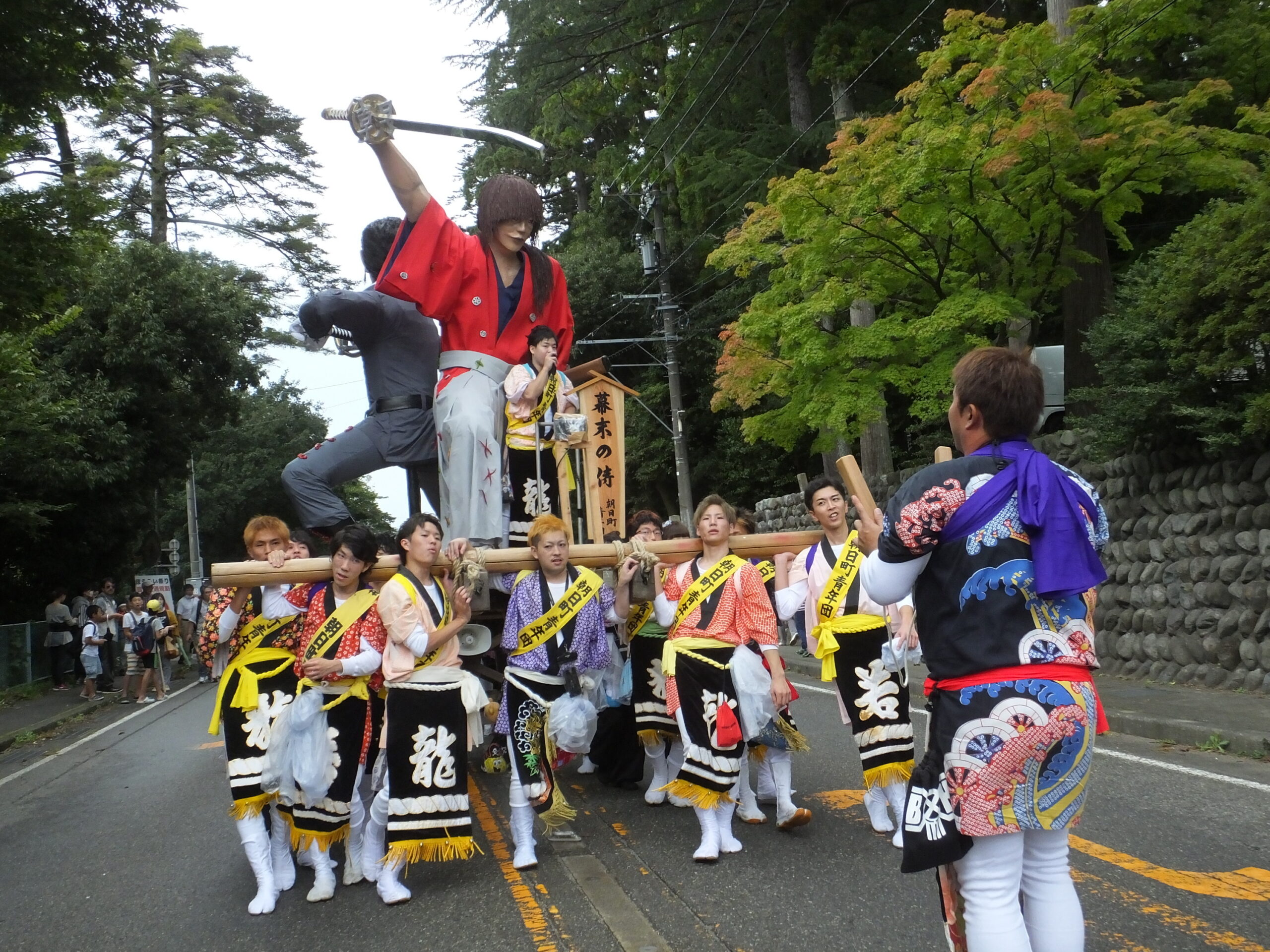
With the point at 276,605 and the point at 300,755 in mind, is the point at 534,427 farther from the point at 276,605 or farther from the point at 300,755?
the point at 300,755

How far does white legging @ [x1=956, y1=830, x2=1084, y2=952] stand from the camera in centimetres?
267

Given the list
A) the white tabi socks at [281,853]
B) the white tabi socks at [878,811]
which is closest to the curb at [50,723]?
the white tabi socks at [281,853]

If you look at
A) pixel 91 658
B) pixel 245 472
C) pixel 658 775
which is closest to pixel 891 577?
pixel 658 775

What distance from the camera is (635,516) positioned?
7.30 metres

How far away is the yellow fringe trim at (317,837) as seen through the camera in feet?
16.4

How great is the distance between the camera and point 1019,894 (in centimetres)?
287

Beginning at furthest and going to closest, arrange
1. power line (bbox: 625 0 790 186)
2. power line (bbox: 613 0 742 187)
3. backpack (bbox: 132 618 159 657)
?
power line (bbox: 613 0 742 187) → power line (bbox: 625 0 790 186) → backpack (bbox: 132 618 159 657)

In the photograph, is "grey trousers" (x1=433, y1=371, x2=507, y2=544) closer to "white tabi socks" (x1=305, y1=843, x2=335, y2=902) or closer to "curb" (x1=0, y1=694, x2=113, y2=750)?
"white tabi socks" (x1=305, y1=843, x2=335, y2=902)

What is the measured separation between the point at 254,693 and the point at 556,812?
1553 mm

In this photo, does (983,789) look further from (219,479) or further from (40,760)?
(219,479)

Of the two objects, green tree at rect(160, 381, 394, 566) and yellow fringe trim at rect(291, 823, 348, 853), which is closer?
yellow fringe trim at rect(291, 823, 348, 853)

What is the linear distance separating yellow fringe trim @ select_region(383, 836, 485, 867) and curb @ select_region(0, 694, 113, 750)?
941 centimetres

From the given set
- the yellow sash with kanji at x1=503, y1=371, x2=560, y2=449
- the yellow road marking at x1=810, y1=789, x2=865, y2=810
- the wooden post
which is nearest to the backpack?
the yellow sash with kanji at x1=503, y1=371, x2=560, y2=449

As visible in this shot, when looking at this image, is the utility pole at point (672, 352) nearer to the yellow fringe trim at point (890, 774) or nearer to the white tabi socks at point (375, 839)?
the yellow fringe trim at point (890, 774)
